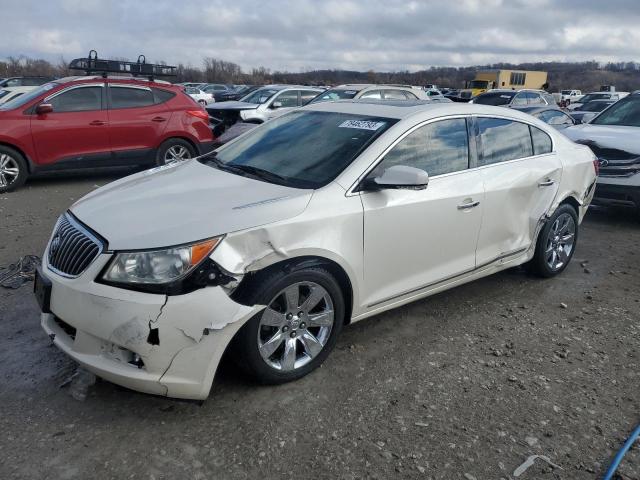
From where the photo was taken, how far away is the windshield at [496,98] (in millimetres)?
15914

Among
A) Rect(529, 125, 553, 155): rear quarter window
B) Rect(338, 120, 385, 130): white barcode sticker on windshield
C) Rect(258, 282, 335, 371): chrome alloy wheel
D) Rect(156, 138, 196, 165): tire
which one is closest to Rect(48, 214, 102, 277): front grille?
Rect(258, 282, 335, 371): chrome alloy wheel

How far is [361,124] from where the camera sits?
12.3 feet

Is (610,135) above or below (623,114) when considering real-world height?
below

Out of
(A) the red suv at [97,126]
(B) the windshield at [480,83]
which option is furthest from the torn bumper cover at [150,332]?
(B) the windshield at [480,83]

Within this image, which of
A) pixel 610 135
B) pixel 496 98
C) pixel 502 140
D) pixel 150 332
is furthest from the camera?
pixel 496 98

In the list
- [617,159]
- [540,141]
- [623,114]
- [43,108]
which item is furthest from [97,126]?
[623,114]

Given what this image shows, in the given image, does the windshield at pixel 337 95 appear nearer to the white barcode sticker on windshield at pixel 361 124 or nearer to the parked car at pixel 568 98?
the white barcode sticker on windshield at pixel 361 124

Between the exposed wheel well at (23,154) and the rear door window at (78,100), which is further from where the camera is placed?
the rear door window at (78,100)

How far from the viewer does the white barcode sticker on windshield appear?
367cm

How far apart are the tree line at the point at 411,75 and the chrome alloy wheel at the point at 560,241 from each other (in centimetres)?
5554

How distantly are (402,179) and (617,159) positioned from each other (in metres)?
4.98

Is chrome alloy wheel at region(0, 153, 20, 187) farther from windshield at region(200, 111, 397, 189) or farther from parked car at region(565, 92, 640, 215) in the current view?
parked car at region(565, 92, 640, 215)

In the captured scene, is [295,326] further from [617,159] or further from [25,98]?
[25,98]

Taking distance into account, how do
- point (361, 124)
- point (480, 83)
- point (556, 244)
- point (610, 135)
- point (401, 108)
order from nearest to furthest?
point (361, 124)
point (401, 108)
point (556, 244)
point (610, 135)
point (480, 83)
